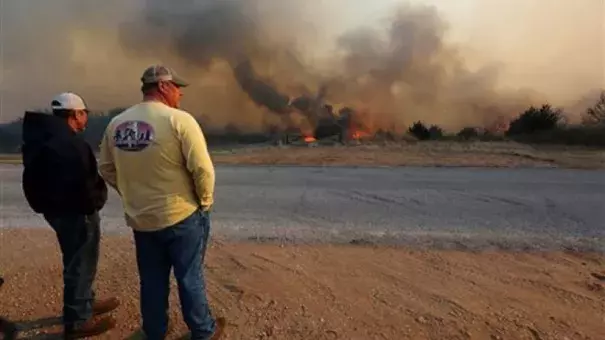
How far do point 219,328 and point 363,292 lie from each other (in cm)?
106

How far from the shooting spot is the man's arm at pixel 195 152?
2529mm

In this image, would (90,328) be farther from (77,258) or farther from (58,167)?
(58,167)

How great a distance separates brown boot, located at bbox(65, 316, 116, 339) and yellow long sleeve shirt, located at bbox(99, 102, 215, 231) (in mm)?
854

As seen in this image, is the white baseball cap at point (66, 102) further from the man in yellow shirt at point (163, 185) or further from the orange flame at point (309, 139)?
the orange flame at point (309, 139)

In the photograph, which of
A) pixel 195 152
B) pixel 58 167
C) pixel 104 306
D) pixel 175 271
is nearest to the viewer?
pixel 195 152

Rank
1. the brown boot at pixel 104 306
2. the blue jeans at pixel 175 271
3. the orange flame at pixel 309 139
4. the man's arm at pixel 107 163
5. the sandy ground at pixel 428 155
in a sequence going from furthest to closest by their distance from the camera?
the orange flame at pixel 309 139 → the sandy ground at pixel 428 155 → the brown boot at pixel 104 306 → the man's arm at pixel 107 163 → the blue jeans at pixel 175 271

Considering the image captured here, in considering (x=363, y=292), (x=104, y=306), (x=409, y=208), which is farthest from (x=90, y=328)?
(x=409, y=208)

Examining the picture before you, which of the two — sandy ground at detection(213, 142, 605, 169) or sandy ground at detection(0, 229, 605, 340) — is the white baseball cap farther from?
sandy ground at detection(213, 142, 605, 169)

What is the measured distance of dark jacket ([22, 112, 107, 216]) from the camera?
2.91 meters

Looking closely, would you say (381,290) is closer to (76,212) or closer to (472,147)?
(76,212)

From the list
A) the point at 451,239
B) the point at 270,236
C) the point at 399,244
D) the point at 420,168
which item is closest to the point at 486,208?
the point at 451,239

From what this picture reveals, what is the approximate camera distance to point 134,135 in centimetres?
255

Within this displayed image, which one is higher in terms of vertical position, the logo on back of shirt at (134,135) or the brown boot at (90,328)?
the logo on back of shirt at (134,135)

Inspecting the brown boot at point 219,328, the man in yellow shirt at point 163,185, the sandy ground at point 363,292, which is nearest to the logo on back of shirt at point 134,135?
the man in yellow shirt at point 163,185
